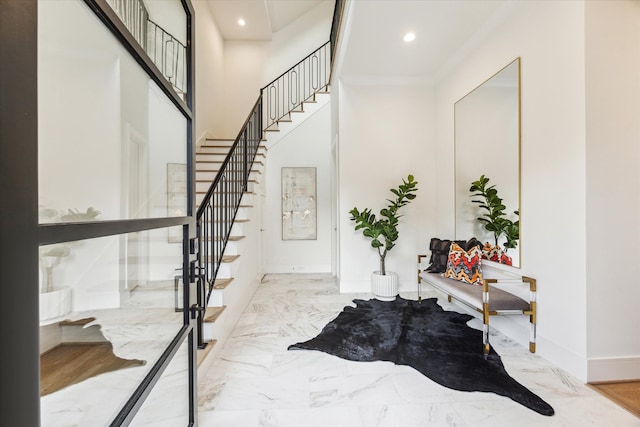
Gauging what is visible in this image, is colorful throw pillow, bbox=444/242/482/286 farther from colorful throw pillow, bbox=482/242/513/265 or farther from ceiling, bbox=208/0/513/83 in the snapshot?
ceiling, bbox=208/0/513/83

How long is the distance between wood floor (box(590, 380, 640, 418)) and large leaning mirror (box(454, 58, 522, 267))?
3.23 ft

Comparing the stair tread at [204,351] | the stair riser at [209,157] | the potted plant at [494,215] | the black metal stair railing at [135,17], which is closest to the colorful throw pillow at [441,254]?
the potted plant at [494,215]

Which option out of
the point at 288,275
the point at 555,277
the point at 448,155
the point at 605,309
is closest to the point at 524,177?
the point at 555,277

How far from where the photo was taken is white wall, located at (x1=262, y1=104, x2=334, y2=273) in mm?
5680

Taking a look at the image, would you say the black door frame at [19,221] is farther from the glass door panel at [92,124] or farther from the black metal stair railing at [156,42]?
the black metal stair railing at [156,42]

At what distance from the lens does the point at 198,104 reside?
204 inches

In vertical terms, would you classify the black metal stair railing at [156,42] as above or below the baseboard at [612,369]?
above

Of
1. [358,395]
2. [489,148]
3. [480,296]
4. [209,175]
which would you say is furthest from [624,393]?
→ [209,175]

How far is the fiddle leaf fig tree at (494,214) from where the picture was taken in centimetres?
269

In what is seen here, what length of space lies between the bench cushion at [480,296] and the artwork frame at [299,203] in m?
3.16

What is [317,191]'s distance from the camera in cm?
574

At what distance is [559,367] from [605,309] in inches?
22.2

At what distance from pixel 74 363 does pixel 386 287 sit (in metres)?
3.55

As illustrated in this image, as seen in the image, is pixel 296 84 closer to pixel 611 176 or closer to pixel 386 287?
pixel 386 287
